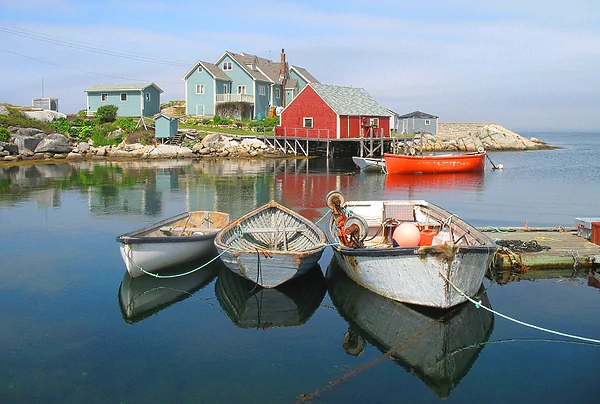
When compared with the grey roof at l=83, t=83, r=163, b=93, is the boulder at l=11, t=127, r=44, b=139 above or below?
below

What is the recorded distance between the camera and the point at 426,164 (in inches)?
1529

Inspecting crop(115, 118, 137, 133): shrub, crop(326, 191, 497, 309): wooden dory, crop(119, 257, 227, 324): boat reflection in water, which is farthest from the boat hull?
crop(115, 118, 137, 133): shrub

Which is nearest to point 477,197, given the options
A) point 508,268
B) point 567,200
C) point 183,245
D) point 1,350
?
point 567,200

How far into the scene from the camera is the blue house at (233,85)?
5919 cm

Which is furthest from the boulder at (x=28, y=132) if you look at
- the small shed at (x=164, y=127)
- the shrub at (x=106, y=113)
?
the small shed at (x=164, y=127)

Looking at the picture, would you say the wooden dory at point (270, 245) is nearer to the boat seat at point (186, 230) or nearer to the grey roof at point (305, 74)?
the boat seat at point (186, 230)

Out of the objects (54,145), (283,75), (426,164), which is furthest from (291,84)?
(426,164)

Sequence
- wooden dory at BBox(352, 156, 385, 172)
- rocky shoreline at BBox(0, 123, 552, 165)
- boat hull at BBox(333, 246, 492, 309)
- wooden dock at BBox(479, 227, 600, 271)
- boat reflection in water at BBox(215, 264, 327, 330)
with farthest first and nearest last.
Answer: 1. rocky shoreline at BBox(0, 123, 552, 165)
2. wooden dory at BBox(352, 156, 385, 172)
3. wooden dock at BBox(479, 227, 600, 271)
4. boat reflection in water at BBox(215, 264, 327, 330)
5. boat hull at BBox(333, 246, 492, 309)

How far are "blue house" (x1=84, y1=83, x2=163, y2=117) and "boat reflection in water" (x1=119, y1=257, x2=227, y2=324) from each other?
4698cm

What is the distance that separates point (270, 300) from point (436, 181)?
24646 millimetres

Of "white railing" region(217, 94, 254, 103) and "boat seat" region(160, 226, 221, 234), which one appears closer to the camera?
"boat seat" region(160, 226, 221, 234)

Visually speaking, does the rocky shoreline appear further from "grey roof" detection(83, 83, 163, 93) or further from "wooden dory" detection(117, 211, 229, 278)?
"wooden dory" detection(117, 211, 229, 278)

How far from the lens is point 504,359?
915 centimetres

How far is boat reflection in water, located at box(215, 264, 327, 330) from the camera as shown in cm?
1084
